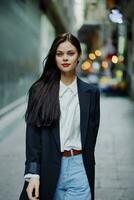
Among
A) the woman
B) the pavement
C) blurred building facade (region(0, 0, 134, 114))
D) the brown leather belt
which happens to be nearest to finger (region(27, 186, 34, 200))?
the woman

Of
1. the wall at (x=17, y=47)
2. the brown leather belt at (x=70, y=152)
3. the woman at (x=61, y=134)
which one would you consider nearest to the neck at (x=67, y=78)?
the woman at (x=61, y=134)

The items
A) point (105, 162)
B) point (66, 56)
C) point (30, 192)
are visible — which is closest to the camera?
point (30, 192)

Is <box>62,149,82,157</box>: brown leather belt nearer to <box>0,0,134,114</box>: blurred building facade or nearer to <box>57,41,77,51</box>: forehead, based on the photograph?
<box>57,41,77,51</box>: forehead

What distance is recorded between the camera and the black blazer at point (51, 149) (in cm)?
323

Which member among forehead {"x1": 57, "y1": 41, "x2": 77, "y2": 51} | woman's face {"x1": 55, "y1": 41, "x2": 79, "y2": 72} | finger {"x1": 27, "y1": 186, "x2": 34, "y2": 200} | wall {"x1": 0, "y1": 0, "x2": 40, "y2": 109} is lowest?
finger {"x1": 27, "y1": 186, "x2": 34, "y2": 200}

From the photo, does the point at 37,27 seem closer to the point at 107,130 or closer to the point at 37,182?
the point at 107,130

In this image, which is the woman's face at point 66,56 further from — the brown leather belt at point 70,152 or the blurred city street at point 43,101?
the brown leather belt at point 70,152

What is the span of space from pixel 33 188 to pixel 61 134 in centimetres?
37

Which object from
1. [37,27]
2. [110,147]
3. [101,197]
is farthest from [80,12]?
[101,197]

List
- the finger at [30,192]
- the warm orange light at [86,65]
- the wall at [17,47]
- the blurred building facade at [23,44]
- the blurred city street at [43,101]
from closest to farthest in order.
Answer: the finger at [30,192]
the blurred city street at [43,101]
the wall at [17,47]
the blurred building facade at [23,44]
the warm orange light at [86,65]

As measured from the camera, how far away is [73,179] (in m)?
3.26

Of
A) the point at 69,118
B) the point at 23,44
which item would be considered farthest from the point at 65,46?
the point at 23,44

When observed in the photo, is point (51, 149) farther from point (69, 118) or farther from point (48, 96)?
point (48, 96)

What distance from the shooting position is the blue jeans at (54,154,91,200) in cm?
325
